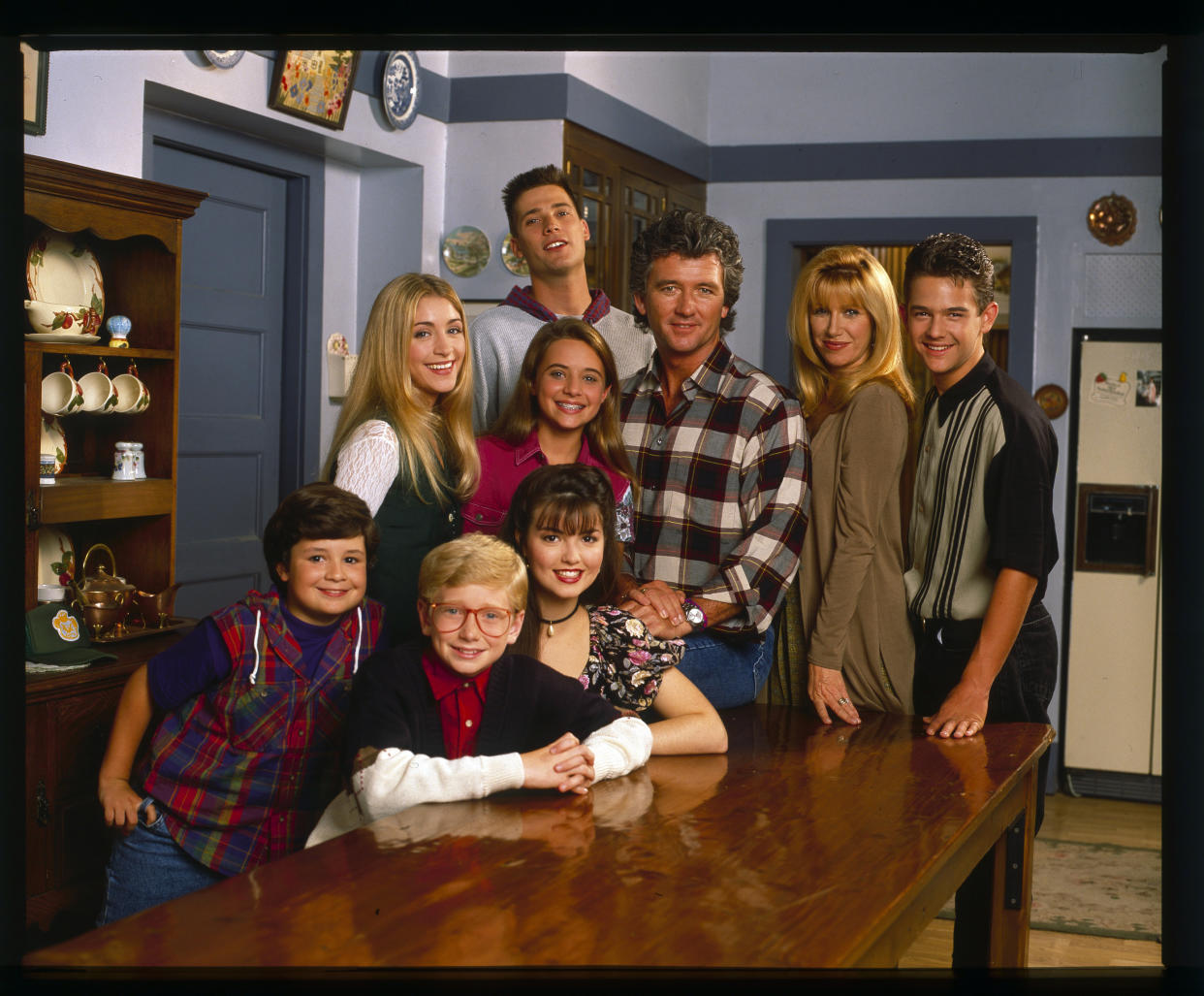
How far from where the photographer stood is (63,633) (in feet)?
7.46

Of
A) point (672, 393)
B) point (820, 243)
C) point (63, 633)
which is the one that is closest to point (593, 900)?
point (672, 393)

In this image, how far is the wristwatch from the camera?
76.2 inches

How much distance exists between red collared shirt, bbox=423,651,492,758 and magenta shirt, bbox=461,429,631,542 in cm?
38

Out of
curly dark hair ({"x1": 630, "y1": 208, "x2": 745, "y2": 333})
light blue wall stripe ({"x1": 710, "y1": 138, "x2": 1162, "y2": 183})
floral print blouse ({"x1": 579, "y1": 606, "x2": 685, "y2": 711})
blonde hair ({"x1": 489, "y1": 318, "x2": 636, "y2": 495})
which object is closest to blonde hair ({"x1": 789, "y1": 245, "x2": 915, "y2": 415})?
curly dark hair ({"x1": 630, "y1": 208, "x2": 745, "y2": 333})

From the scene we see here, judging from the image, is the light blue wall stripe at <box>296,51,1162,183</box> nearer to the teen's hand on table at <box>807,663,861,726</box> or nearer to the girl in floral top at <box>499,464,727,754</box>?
the teen's hand on table at <box>807,663,861,726</box>

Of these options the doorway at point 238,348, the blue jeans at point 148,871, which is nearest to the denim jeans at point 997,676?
the blue jeans at point 148,871

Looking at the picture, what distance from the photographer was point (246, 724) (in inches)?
66.8

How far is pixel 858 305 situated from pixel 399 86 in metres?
1.57

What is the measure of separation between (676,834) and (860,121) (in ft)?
11.3

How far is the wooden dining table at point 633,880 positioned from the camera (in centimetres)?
110

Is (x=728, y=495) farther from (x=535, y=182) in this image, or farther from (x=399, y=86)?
(x=399, y=86)

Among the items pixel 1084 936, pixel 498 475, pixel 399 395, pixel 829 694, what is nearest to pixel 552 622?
pixel 498 475

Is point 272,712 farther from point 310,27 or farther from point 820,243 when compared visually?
point 820,243

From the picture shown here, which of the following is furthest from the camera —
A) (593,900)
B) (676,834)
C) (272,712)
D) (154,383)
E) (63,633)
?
(154,383)
